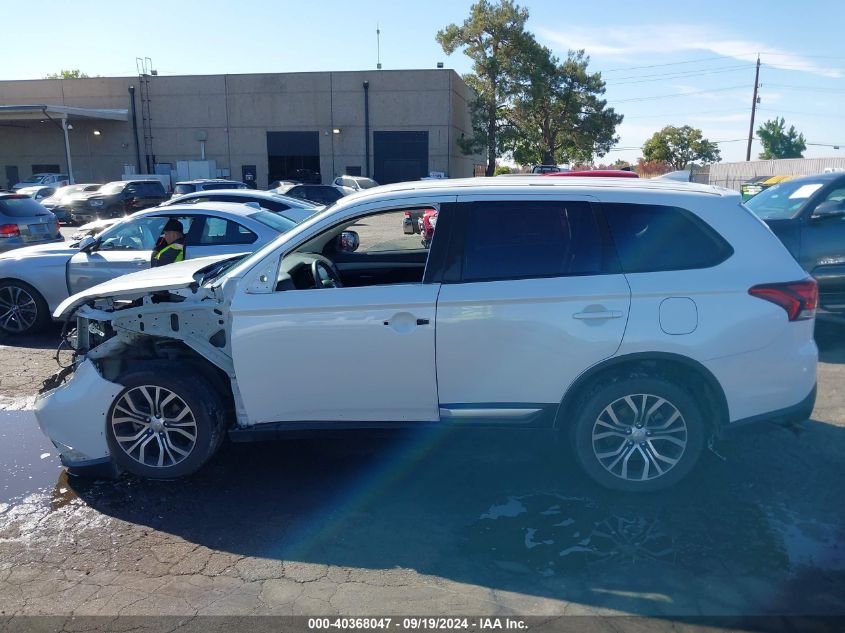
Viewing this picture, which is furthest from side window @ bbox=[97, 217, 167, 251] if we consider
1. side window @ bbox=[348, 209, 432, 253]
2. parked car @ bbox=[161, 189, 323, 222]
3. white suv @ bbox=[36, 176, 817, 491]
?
white suv @ bbox=[36, 176, 817, 491]

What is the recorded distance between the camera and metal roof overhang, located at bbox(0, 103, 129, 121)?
1417 inches

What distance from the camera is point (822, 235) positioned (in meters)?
7.90

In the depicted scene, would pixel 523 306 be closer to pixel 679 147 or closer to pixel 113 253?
pixel 113 253

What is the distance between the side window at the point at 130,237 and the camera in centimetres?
843

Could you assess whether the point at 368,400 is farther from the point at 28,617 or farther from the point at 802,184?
the point at 802,184

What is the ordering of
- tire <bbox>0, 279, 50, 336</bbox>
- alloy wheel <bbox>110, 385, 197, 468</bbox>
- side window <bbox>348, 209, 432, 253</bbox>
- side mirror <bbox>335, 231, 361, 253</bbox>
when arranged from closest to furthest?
alloy wheel <bbox>110, 385, 197, 468</bbox> → side window <bbox>348, 209, 432, 253</bbox> → side mirror <bbox>335, 231, 361, 253</bbox> → tire <bbox>0, 279, 50, 336</bbox>

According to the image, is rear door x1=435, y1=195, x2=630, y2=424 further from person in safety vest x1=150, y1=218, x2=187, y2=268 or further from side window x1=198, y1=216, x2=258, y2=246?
side window x1=198, y1=216, x2=258, y2=246

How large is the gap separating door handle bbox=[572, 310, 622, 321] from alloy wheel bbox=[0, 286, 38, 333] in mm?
7192

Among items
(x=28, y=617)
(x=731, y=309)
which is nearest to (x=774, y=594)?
(x=731, y=309)

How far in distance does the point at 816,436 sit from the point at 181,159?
43.9 metres

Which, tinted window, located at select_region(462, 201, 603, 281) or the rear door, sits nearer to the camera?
the rear door

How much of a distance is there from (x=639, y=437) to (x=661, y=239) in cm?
123

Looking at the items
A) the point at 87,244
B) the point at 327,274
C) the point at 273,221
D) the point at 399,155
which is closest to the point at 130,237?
the point at 87,244

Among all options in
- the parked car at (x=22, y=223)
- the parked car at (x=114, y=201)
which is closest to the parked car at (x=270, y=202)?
the parked car at (x=22, y=223)
